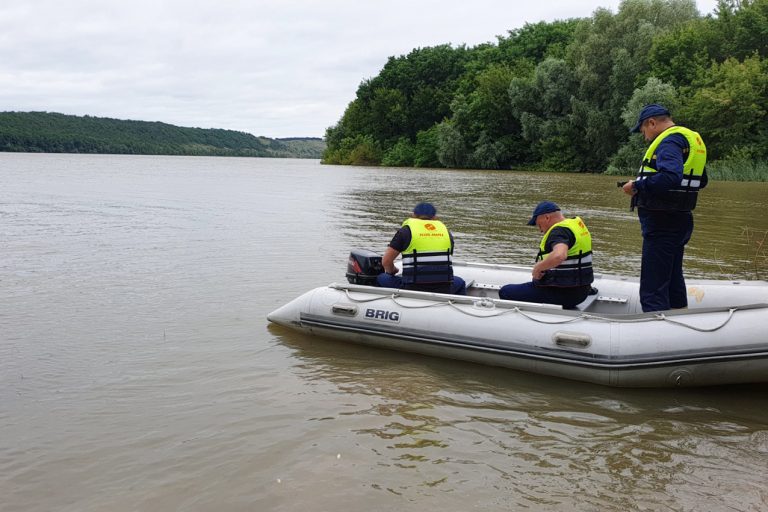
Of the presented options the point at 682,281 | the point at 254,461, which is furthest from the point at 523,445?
the point at 682,281

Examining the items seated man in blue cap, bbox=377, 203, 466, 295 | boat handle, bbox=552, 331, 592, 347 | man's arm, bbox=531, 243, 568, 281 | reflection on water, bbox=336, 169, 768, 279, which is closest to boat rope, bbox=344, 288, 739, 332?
boat handle, bbox=552, 331, 592, 347

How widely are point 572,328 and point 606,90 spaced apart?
35134mm

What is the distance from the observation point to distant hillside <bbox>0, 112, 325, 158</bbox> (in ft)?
264

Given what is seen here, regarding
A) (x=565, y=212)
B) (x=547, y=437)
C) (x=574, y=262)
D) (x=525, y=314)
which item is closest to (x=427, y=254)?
(x=525, y=314)

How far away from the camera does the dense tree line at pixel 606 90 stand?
30.6m

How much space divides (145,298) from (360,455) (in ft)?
13.8

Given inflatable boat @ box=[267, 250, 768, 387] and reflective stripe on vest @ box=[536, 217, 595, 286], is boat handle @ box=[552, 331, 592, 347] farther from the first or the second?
reflective stripe on vest @ box=[536, 217, 595, 286]

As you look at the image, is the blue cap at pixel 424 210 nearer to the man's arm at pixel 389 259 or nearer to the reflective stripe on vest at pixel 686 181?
the man's arm at pixel 389 259

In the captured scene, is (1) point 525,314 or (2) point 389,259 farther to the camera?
(2) point 389,259

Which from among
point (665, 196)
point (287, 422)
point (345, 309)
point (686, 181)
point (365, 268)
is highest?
point (686, 181)

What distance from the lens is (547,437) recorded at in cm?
375

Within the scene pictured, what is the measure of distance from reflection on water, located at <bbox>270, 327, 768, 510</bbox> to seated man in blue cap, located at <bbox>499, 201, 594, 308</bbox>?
72cm

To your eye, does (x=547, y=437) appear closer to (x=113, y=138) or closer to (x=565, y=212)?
(x=565, y=212)

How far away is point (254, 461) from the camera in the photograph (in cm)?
345
